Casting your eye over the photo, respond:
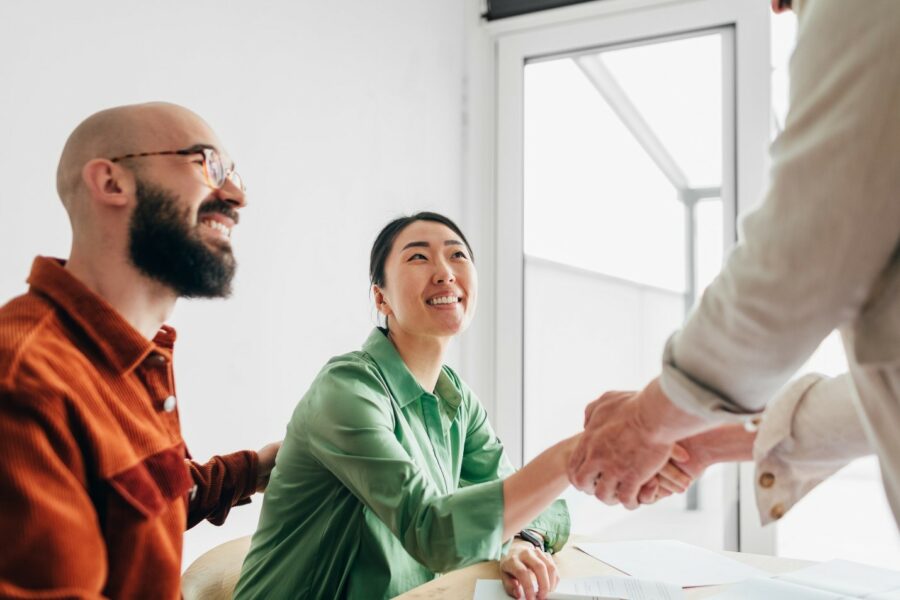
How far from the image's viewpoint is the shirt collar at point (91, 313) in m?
0.95

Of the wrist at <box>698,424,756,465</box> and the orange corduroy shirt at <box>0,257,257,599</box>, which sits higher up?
the orange corduroy shirt at <box>0,257,257,599</box>

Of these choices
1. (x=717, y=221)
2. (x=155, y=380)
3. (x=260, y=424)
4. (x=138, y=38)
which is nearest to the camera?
(x=155, y=380)

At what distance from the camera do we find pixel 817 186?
762mm

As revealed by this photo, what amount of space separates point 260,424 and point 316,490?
530 mm

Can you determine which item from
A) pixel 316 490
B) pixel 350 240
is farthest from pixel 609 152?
pixel 316 490

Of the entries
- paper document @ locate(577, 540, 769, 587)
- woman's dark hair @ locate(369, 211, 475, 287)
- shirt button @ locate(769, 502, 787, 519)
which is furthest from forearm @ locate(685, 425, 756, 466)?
woman's dark hair @ locate(369, 211, 475, 287)

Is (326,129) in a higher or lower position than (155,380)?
higher

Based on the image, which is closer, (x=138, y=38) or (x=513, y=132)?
(x=138, y=38)

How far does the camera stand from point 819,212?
30.1 inches

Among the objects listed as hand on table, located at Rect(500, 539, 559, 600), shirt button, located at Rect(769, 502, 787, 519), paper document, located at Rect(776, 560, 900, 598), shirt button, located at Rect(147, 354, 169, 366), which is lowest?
paper document, located at Rect(776, 560, 900, 598)

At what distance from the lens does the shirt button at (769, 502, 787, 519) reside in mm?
1044

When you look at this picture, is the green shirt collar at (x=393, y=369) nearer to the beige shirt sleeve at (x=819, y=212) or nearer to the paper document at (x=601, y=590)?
the paper document at (x=601, y=590)

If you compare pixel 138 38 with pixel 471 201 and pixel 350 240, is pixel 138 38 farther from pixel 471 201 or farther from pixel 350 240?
pixel 471 201

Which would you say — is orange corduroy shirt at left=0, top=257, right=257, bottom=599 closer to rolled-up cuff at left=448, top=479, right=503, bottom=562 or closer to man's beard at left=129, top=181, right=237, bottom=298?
man's beard at left=129, top=181, right=237, bottom=298
